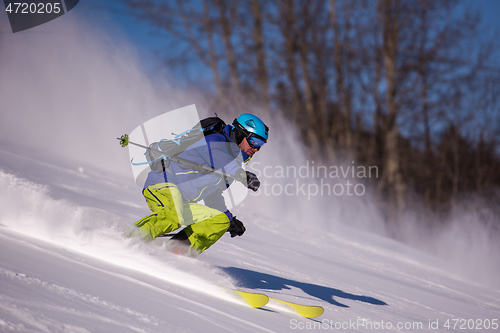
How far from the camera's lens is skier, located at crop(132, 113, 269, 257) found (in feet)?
9.99

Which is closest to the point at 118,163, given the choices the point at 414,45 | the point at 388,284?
the point at 388,284

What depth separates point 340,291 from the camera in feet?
13.5

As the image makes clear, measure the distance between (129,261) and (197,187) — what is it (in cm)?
75

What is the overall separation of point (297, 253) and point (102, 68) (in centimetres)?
988

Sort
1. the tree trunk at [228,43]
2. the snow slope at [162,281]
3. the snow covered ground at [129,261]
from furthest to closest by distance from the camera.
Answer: the tree trunk at [228,43] < the snow covered ground at [129,261] < the snow slope at [162,281]

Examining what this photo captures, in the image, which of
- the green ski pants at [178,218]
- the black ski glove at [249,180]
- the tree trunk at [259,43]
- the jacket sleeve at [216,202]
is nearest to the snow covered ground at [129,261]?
the green ski pants at [178,218]

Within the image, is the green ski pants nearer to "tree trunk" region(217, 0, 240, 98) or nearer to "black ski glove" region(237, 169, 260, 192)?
"black ski glove" region(237, 169, 260, 192)

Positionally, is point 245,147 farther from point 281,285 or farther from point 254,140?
point 281,285

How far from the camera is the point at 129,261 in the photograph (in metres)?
2.82

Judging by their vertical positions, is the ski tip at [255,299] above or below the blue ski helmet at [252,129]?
below

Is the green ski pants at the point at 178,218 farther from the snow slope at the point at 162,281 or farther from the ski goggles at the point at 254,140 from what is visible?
the ski goggles at the point at 254,140

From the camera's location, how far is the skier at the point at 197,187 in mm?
3045

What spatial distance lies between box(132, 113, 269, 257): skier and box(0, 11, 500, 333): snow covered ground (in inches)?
6.7

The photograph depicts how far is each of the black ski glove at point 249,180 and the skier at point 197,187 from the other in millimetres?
104
